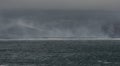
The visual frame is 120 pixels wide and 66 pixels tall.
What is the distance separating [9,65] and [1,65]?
10.1ft

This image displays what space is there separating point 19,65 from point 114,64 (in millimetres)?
37097

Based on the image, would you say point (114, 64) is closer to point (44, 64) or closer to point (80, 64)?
point (80, 64)

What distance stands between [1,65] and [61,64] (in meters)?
23.4

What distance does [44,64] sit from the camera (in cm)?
12950

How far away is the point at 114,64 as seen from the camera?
12912cm

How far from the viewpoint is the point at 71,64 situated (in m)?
130

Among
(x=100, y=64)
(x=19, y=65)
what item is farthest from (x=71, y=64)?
(x=19, y=65)

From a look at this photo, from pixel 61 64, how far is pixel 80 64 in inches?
297

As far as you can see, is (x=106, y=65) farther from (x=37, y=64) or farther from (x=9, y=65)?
(x=9, y=65)

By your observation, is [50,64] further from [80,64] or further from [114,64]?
[114,64]

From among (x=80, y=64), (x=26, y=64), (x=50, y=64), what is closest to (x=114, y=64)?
(x=80, y=64)

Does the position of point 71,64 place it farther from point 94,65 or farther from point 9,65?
point 9,65

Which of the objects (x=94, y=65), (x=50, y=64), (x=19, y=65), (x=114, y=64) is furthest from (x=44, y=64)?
(x=114, y=64)

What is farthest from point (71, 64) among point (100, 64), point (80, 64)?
point (100, 64)
